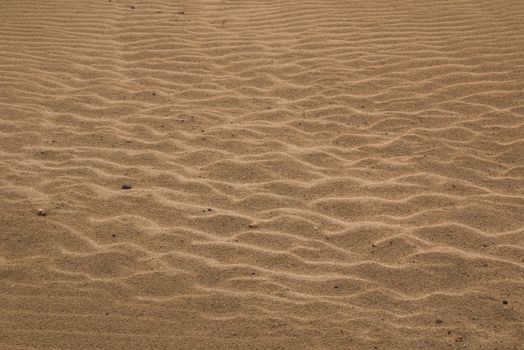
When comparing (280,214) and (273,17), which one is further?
(273,17)

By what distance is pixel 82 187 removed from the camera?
470cm

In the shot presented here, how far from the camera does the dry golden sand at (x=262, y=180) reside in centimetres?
354

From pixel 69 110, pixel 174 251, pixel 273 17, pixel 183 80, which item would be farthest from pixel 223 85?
pixel 174 251

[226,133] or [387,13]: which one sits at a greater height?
[387,13]

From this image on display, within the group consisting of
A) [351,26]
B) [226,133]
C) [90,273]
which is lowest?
[90,273]

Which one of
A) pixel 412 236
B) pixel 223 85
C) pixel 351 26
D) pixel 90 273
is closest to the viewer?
pixel 90 273

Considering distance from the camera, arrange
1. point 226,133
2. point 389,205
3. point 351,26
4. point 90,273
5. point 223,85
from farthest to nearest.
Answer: point 351,26 → point 223,85 → point 226,133 → point 389,205 → point 90,273

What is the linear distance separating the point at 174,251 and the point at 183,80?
9.37 feet

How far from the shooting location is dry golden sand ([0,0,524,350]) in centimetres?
354

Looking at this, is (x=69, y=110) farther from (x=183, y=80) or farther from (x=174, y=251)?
(x=174, y=251)

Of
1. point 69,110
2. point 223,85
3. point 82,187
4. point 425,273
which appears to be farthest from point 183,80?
point 425,273

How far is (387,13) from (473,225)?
14.8ft

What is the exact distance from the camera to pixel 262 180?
4879mm

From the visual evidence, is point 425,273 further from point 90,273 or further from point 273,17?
point 273,17
